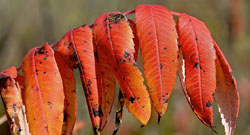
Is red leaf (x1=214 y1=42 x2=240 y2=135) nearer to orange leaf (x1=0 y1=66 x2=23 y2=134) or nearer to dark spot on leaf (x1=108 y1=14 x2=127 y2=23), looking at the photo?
dark spot on leaf (x1=108 y1=14 x2=127 y2=23)

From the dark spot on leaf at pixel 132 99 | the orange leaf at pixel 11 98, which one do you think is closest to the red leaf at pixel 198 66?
the dark spot on leaf at pixel 132 99

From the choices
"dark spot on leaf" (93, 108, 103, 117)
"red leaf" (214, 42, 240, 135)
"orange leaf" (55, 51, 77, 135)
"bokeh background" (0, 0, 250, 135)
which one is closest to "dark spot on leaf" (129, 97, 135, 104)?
"dark spot on leaf" (93, 108, 103, 117)

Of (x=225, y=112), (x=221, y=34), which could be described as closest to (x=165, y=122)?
(x=221, y=34)

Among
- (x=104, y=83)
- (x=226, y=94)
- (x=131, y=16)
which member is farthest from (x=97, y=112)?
(x=131, y=16)

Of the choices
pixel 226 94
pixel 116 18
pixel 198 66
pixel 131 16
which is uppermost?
pixel 116 18

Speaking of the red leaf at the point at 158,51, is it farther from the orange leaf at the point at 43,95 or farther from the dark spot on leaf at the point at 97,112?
the orange leaf at the point at 43,95

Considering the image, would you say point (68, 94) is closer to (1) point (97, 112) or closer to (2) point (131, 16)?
(1) point (97, 112)
